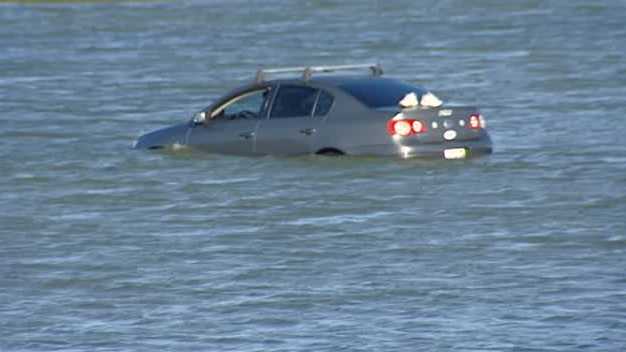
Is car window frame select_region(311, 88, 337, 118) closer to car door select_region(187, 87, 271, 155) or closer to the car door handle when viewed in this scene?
car door select_region(187, 87, 271, 155)

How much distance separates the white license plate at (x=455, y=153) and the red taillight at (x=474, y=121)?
1.00 ft

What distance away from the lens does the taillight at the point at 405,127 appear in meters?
23.8

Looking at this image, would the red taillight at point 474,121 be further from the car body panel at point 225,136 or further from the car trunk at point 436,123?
the car body panel at point 225,136

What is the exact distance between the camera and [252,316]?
15.2 m

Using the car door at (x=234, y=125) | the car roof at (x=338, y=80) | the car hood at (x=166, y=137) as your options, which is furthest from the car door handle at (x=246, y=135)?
the car hood at (x=166, y=137)

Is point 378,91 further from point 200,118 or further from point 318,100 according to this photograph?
point 200,118

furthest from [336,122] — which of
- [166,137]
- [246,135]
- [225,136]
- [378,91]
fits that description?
[166,137]

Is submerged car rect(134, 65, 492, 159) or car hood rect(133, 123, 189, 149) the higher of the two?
car hood rect(133, 123, 189, 149)

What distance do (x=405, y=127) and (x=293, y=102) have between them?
1683 mm

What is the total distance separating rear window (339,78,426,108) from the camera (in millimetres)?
24234

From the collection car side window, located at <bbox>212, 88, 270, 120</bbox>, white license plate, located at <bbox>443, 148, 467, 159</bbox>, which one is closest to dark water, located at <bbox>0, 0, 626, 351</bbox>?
white license plate, located at <bbox>443, 148, 467, 159</bbox>

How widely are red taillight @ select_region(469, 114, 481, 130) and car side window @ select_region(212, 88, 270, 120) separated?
2661 millimetres

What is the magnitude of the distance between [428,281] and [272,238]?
3045 millimetres

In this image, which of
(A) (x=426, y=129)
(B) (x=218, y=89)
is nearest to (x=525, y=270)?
(A) (x=426, y=129)
